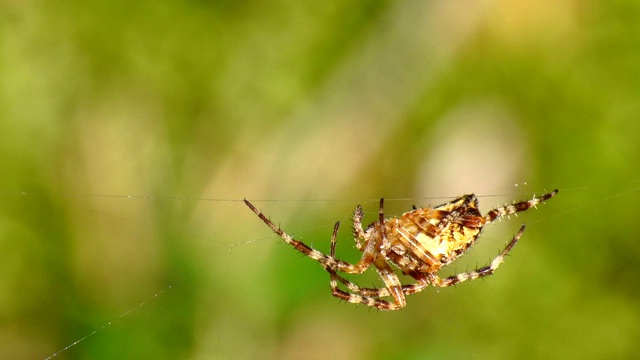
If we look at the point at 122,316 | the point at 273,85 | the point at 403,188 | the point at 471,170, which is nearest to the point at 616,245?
the point at 471,170

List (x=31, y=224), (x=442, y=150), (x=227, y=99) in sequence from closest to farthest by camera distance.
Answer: (x=31, y=224)
(x=227, y=99)
(x=442, y=150)

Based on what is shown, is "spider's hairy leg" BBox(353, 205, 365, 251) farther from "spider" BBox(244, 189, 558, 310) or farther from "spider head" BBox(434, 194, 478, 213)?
"spider head" BBox(434, 194, 478, 213)

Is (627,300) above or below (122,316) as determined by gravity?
below

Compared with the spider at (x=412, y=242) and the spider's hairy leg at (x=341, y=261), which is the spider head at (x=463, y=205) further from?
the spider's hairy leg at (x=341, y=261)

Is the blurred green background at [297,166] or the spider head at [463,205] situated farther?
the blurred green background at [297,166]

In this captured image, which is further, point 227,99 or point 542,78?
point 542,78

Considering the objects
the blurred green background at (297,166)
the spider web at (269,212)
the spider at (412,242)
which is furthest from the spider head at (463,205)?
the blurred green background at (297,166)

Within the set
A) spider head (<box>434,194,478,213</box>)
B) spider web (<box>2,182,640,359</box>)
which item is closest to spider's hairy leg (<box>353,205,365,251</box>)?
spider head (<box>434,194,478,213</box>)

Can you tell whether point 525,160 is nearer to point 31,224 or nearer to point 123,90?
point 123,90
